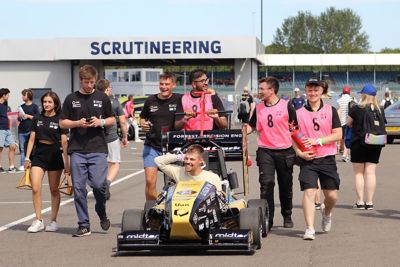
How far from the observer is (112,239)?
11750 millimetres

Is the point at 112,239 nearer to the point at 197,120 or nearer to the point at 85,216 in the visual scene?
the point at 85,216

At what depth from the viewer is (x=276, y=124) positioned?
1215 cm

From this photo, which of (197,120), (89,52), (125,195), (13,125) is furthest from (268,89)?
(89,52)

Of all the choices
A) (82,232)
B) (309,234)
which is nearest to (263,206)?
(309,234)

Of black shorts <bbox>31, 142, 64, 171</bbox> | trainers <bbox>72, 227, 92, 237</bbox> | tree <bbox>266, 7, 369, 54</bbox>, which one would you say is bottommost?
trainers <bbox>72, 227, 92, 237</bbox>

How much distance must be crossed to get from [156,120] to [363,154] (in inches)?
148

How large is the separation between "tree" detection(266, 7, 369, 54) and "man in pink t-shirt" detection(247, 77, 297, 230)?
15527 centimetres

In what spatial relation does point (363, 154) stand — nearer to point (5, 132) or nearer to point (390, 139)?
point (5, 132)

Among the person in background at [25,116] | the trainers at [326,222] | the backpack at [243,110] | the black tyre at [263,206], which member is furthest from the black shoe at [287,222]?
the person in background at [25,116]

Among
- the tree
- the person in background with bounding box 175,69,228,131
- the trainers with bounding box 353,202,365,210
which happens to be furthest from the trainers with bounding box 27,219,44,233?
the tree

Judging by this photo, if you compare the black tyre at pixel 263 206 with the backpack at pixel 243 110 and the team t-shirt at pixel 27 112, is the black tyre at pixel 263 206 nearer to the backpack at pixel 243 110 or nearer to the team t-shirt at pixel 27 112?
the backpack at pixel 243 110

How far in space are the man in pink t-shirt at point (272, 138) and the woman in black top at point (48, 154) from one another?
2.42m

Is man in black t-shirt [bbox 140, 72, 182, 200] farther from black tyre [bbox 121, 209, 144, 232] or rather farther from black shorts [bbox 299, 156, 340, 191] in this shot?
black shorts [bbox 299, 156, 340, 191]

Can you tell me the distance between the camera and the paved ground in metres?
10.0
